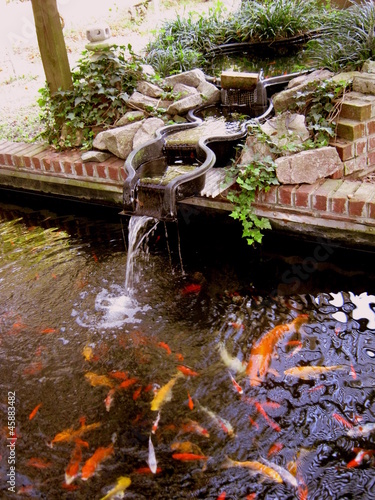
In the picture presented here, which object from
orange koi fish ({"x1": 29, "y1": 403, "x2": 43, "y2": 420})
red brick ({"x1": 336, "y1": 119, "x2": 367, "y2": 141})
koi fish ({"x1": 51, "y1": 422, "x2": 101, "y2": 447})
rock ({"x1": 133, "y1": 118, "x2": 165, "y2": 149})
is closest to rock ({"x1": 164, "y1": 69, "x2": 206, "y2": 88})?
rock ({"x1": 133, "y1": 118, "x2": 165, "y2": 149})

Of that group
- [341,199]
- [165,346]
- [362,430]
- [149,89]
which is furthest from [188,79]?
[362,430]

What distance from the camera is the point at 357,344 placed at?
3070 millimetres

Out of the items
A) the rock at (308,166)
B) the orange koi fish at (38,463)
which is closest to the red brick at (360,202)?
the rock at (308,166)

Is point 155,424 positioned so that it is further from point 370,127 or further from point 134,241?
point 370,127

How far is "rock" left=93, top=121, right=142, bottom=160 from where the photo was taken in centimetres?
481

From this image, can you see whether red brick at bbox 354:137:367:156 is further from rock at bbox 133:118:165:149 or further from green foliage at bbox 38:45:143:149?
green foliage at bbox 38:45:143:149

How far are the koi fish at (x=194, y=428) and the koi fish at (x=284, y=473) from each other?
0.35 meters

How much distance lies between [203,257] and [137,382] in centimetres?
151

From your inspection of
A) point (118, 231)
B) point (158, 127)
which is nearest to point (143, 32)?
point (158, 127)

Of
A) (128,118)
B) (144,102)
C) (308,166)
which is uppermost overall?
(144,102)

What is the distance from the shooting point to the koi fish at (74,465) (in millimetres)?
2475

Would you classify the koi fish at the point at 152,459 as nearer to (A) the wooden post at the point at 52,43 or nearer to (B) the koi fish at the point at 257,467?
(B) the koi fish at the point at 257,467

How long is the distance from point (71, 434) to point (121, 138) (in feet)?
9.71

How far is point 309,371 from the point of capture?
2.91 m
